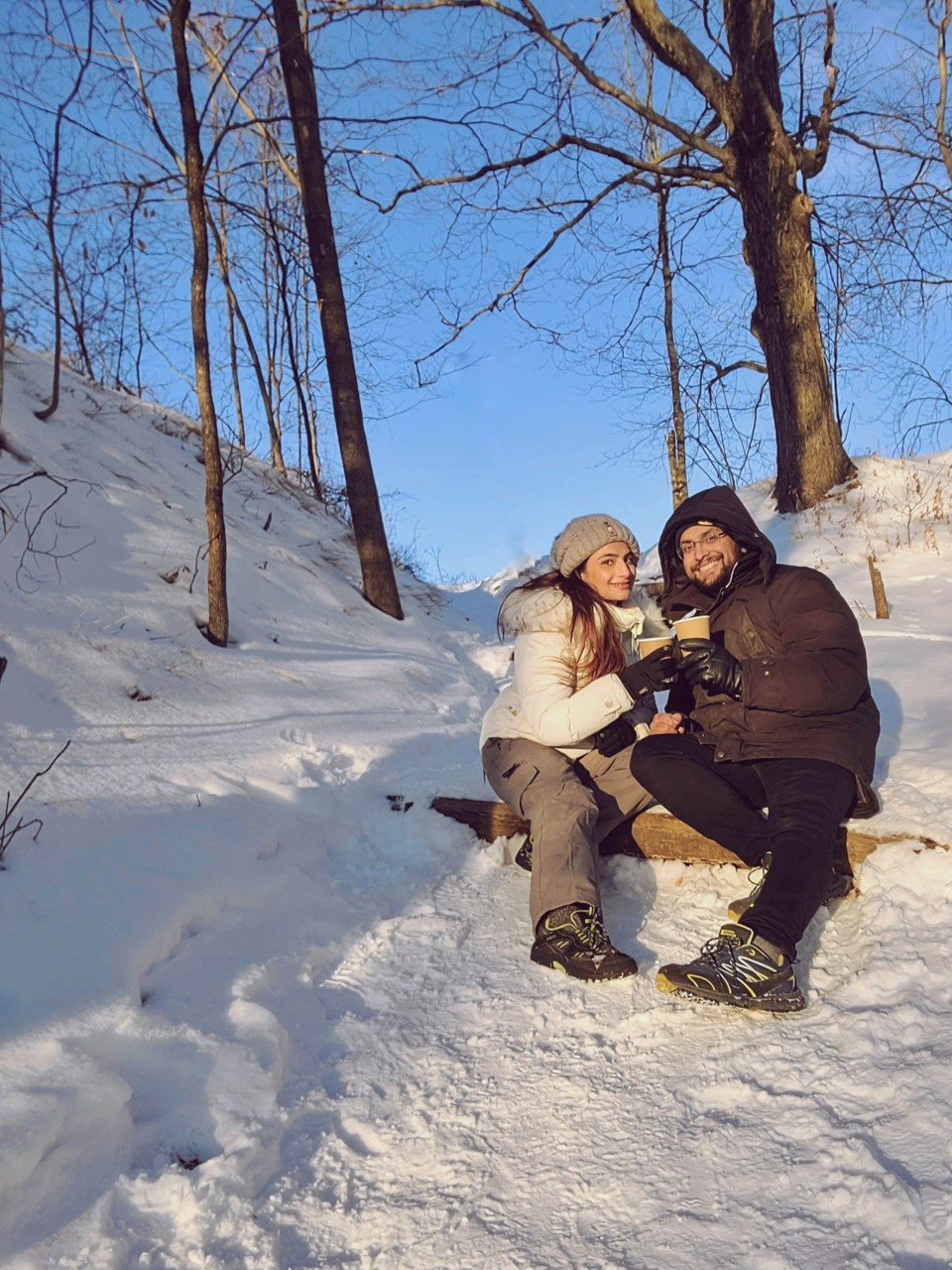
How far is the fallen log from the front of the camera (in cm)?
276

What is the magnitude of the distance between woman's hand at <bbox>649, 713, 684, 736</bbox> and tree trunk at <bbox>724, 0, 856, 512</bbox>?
6519 mm

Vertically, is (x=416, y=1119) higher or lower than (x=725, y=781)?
lower

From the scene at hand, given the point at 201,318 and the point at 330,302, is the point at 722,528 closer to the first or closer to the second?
the point at 201,318

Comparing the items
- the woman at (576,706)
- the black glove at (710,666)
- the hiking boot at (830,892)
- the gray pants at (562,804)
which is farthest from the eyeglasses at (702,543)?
the hiking boot at (830,892)

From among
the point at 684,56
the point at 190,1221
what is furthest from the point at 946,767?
the point at 684,56

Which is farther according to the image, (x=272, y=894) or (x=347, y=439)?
(x=347, y=439)

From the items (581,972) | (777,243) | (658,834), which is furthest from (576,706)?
(777,243)

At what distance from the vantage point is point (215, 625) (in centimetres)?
541

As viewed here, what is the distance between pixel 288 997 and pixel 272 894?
549 mm

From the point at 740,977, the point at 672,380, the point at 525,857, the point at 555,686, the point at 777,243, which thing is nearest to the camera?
the point at 740,977

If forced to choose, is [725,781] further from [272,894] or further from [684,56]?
[684,56]

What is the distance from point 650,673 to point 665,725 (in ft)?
0.87

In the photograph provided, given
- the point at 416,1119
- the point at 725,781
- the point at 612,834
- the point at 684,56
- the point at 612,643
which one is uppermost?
the point at 684,56

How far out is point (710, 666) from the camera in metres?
2.87
